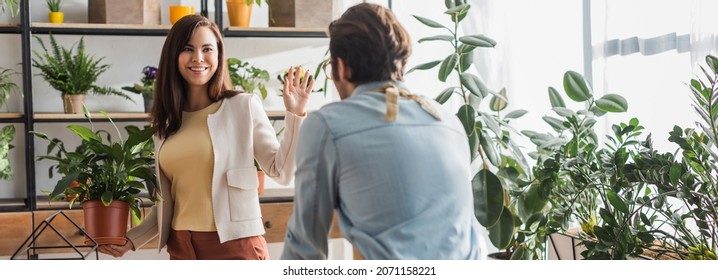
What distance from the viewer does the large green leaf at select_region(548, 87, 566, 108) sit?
2113 millimetres

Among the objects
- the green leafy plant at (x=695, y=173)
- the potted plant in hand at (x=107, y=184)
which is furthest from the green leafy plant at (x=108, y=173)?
the green leafy plant at (x=695, y=173)

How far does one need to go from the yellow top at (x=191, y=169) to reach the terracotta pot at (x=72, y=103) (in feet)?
4.48

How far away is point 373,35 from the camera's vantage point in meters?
1.14

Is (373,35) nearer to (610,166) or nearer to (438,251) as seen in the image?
(438,251)

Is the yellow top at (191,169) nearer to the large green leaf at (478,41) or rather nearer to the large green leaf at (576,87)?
the large green leaf at (478,41)

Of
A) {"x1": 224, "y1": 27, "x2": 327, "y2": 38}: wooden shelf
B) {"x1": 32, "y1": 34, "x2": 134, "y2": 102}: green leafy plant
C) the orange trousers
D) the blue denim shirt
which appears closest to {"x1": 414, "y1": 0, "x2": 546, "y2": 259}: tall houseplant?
the orange trousers

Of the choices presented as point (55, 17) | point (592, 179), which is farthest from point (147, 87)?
point (592, 179)

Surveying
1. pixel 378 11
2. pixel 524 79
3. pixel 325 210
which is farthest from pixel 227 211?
pixel 524 79

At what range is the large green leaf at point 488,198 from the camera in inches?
72.0

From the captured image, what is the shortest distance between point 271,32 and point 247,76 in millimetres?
337

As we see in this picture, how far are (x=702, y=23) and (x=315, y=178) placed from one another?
1178 millimetres

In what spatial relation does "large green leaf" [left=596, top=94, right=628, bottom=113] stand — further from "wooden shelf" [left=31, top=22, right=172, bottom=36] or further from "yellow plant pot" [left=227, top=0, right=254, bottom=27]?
"wooden shelf" [left=31, top=22, right=172, bottom=36]

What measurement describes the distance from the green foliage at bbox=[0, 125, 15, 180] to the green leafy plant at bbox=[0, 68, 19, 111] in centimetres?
10

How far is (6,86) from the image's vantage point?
290cm
